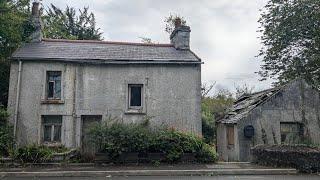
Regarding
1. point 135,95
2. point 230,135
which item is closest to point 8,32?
point 135,95

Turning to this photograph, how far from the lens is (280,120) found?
21.0 meters

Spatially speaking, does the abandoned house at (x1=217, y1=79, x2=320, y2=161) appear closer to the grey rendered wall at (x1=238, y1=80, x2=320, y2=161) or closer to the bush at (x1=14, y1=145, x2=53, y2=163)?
the grey rendered wall at (x1=238, y1=80, x2=320, y2=161)

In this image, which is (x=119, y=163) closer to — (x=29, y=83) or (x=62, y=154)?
(x=62, y=154)

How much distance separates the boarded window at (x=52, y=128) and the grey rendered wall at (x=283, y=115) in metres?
9.87

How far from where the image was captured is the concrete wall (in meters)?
20.0

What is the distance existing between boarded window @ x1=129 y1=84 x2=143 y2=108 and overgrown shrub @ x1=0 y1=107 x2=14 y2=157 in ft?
21.1

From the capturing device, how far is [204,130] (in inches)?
1041

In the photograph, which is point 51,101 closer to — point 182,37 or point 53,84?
point 53,84

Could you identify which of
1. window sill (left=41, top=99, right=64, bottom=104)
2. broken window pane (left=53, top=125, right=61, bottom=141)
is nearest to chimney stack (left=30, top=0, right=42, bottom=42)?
window sill (left=41, top=99, right=64, bottom=104)

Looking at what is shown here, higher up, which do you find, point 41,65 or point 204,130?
point 41,65

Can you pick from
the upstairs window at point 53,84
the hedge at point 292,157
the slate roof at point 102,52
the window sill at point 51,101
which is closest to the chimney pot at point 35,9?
the slate roof at point 102,52

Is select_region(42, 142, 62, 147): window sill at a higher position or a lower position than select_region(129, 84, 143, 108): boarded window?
lower

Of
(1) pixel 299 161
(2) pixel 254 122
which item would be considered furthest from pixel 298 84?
(1) pixel 299 161

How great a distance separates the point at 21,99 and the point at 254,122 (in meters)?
12.8
